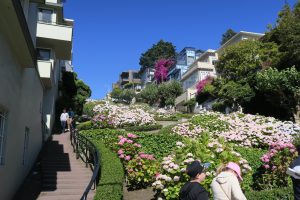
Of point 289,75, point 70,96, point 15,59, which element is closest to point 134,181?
point 15,59

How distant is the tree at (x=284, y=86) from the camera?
26.2m

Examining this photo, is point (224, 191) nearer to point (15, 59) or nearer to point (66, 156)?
point (15, 59)

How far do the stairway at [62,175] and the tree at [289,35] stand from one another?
62.9 ft

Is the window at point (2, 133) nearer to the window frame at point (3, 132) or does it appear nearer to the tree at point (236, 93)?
the window frame at point (3, 132)

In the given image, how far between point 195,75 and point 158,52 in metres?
42.3

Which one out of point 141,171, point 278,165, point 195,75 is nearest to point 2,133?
point 141,171

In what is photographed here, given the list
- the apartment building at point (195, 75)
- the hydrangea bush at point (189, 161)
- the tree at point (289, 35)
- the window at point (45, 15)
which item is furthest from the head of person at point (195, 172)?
the apartment building at point (195, 75)

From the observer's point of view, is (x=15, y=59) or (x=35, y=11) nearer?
(x=15, y=59)

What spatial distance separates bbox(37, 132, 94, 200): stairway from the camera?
10.9 metres

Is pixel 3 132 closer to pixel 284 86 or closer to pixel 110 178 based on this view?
pixel 110 178

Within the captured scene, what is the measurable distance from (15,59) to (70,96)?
69.2 feet

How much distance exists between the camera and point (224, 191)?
504 centimetres

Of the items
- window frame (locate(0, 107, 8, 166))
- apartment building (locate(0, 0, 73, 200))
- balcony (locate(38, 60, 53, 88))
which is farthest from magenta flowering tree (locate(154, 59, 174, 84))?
window frame (locate(0, 107, 8, 166))

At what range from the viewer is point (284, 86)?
26.7 m
